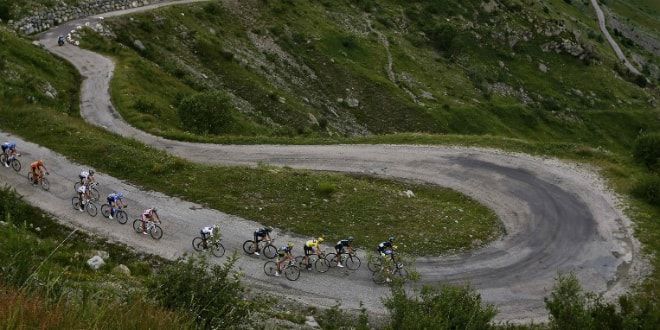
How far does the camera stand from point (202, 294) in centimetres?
1437

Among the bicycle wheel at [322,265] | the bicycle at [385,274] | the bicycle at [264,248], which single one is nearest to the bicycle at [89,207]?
the bicycle at [264,248]

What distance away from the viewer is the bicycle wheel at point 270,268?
93.8 feet

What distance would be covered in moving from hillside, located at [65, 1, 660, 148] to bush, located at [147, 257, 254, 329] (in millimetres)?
35678

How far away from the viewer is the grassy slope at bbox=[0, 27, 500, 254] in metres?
34.0

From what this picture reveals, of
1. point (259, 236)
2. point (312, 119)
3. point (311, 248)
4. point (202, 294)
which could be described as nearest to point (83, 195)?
point (259, 236)

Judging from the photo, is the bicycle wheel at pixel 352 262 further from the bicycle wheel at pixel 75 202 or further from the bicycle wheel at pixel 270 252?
the bicycle wheel at pixel 75 202

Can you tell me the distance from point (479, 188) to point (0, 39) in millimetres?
49825

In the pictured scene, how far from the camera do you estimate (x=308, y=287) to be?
27.9m

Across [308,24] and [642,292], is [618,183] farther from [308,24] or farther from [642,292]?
[308,24]

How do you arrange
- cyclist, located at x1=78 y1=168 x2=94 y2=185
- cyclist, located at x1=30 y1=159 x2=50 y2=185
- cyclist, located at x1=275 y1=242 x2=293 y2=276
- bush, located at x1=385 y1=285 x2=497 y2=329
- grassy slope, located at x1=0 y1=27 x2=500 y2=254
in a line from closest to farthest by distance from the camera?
bush, located at x1=385 y1=285 x2=497 y2=329 < cyclist, located at x1=275 y1=242 x2=293 y2=276 < cyclist, located at x1=78 y1=168 x2=94 y2=185 < grassy slope, located at x1=0 y1=27 x2=500 y2=254 < cyclist, located at x1=30 y1=159 x2=50 y2=185

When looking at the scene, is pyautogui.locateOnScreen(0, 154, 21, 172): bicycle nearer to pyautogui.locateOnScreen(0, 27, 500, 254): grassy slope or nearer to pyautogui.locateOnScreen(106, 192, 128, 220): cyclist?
pyautogui.locateOnScreen(0, 27, 500, 254): grassy slope

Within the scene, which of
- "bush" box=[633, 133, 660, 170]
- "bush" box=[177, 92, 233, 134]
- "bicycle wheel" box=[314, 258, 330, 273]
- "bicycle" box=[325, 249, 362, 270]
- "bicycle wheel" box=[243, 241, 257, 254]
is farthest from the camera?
"bush" box=[177, 92, 233, 134]

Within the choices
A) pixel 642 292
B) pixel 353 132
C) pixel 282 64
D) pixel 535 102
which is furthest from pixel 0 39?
pixel 535 102

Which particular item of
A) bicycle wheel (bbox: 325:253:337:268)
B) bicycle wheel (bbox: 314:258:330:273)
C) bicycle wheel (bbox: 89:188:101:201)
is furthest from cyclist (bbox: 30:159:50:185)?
bicycle wheel (bbox: 325:253:337:268)
